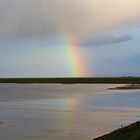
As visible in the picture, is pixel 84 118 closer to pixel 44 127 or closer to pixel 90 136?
pixel 44 127

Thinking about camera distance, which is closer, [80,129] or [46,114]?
[80,129]

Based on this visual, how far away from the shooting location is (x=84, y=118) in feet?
100

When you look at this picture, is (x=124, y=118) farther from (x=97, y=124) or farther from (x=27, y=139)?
(x=27, y=139)

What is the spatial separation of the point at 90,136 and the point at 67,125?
5217 mm

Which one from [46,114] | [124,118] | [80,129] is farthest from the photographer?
[46,114]

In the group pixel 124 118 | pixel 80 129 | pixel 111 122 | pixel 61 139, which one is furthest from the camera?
pixel 124 118

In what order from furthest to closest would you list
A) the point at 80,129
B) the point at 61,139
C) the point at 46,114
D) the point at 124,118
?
1. the point at 46,114
2. the point at 124,118
3. the point at 80,129
4. the point at 61,139

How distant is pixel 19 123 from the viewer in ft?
90.6

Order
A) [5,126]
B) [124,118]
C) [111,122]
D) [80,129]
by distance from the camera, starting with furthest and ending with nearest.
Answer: [124,118]
[111,122]
[5,126]
[80,129]

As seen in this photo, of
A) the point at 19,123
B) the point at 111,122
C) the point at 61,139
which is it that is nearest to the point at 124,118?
the point at 111,122

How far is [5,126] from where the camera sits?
26078 millimetres

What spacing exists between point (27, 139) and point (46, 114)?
1272cm

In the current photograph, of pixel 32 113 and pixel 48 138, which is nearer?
pixel 48 138

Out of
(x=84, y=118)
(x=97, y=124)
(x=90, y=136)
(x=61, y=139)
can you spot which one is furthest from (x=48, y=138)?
(x=84, y=118)
